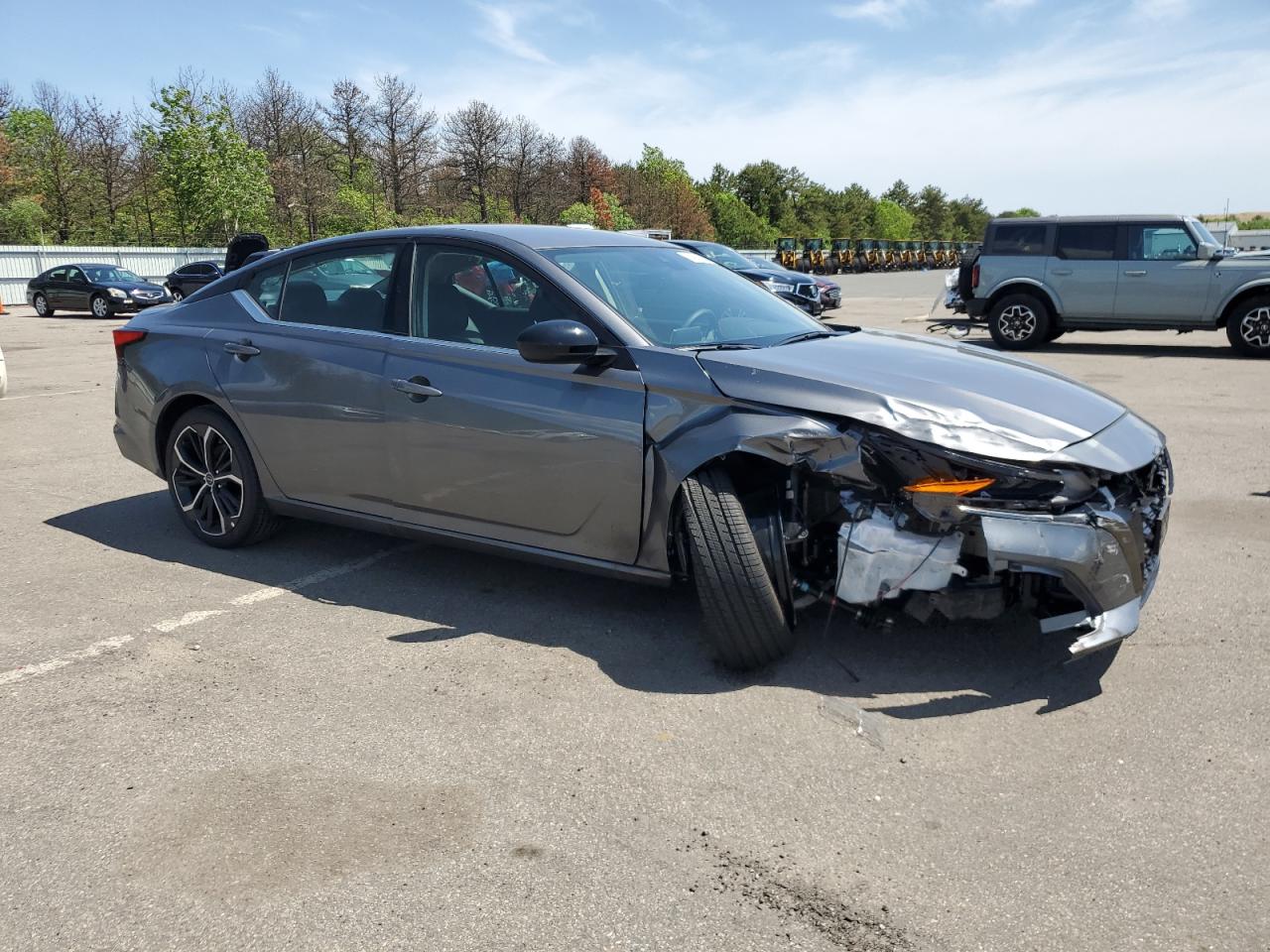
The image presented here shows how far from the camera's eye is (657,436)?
379cm

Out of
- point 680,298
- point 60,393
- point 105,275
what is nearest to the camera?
point 680,298

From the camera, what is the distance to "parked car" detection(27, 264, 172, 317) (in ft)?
86.4

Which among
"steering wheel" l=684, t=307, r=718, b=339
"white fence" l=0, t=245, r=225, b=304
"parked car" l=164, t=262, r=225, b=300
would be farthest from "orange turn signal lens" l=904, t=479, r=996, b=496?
"white fence" l=0, t=245, r=225, b=304

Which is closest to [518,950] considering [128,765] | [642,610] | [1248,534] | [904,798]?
[904,798]

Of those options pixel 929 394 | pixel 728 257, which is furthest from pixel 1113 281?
pixel 929 394

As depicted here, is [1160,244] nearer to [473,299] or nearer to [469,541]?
[473,299]

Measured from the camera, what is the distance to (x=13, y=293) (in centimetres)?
→ 3544

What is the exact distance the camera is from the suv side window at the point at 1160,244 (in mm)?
14203

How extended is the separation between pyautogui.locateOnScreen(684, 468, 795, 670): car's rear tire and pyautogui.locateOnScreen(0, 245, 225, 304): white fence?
37484 mm

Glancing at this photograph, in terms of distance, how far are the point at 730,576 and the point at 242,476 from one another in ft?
9.30

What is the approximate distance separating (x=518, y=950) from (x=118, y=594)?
10.7 ft

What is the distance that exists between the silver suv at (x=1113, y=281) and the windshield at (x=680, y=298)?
11.4 metres

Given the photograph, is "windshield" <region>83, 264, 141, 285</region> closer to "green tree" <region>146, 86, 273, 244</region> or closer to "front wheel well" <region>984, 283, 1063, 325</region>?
"green tree" <region>146, 86, 273, 244</region>

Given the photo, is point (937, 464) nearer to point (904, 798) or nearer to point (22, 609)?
point (904, 798)
